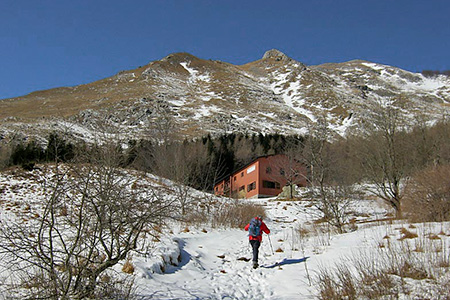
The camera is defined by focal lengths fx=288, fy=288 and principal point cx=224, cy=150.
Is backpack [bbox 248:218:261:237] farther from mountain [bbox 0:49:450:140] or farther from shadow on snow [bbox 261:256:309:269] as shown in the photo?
mountain [bbox 0:49:450:140]

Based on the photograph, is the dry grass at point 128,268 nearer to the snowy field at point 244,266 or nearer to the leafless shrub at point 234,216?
the snowy field at point 244,266

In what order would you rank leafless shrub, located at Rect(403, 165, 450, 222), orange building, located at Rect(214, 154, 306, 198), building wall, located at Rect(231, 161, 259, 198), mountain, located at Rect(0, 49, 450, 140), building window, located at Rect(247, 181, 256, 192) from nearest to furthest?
leafless shrub, located at Rect(403, 165, 450, 222) < orange building, located at Rect(214, 154, 306, 198) < building wall, located at Rect(231, 161, 259, 198) < building window, located at Rect(247, 181, 256, 192) < mountain, located at Rect(0, 49, 450, 140)

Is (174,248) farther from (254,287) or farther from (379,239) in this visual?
(379,239)

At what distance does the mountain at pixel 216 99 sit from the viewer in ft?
305

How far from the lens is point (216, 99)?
424 ft

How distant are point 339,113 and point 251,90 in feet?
144

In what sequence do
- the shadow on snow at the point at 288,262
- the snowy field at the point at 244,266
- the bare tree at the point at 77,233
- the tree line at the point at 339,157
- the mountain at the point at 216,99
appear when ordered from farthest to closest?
the mountain at the point at 216,99
the tree line at the point at 339,157
the shadow on snow at the point at 288,262
the snowy field at the point at 244,266
the bare tree at the point at 77,233

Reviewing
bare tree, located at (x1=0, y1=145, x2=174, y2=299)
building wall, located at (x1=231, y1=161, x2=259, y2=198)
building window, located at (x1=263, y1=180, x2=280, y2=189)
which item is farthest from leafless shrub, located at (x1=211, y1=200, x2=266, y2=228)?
building window, located at (x1=263, y1=180, x2=280, y2=189)

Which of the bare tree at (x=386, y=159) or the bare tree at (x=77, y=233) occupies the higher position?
the bare tree at (x=386, y=159)

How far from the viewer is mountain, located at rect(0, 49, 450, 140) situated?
93.1 m

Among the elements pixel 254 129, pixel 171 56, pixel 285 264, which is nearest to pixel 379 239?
pixel 285 264

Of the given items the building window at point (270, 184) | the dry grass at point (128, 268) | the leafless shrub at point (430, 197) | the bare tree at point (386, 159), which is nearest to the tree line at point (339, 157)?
the bare tree at point (386, 159)

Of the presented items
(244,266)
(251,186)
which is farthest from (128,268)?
(251,186)

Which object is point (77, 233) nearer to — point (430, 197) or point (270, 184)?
point (430, 197)
